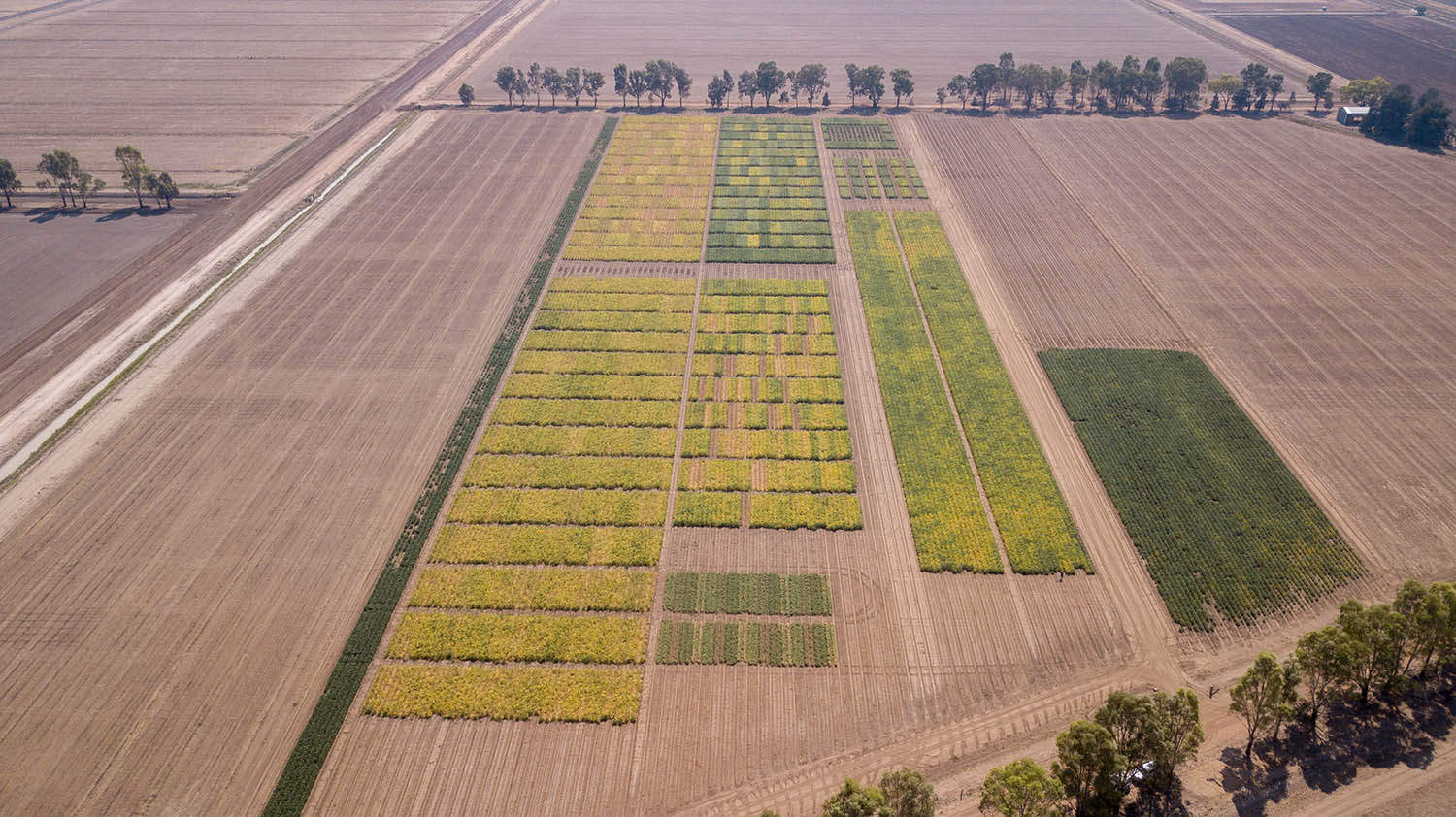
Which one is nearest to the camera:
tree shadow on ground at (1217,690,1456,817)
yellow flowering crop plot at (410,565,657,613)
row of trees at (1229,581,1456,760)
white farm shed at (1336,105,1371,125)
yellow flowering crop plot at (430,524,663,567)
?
row of trees at (1229,581,1456,760)

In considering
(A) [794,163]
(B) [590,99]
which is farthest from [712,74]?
(A) [794,163]

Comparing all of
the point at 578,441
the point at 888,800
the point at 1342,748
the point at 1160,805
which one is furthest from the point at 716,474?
the point at 1342,748

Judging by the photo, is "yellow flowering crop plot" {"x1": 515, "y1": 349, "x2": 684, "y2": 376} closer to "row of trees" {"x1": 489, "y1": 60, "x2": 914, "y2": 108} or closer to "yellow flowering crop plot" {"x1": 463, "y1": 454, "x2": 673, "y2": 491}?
"yellow flowering crop plot" {"x1": 463, "y1": 454, "x2": 673, "y2": 491}

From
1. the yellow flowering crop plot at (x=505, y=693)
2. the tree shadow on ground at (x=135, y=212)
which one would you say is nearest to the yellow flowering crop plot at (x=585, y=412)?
the yellow flowering crop plot at (x=505, y=693)

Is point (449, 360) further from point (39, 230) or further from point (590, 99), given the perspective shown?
point (590, 99)

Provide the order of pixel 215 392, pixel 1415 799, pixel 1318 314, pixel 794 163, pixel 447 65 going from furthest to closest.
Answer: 1. pixel 447 65
2. pixel 794 163
3. pixel 1318 314
4. pixel 215 392
5. pixel 1415 799

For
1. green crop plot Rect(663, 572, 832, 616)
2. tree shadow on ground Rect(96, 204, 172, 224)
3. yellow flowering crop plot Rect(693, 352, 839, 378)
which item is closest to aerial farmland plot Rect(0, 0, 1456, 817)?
green crop plot Rect(663, 572, 832, 616)

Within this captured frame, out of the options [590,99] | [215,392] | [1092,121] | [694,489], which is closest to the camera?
[694,489]
